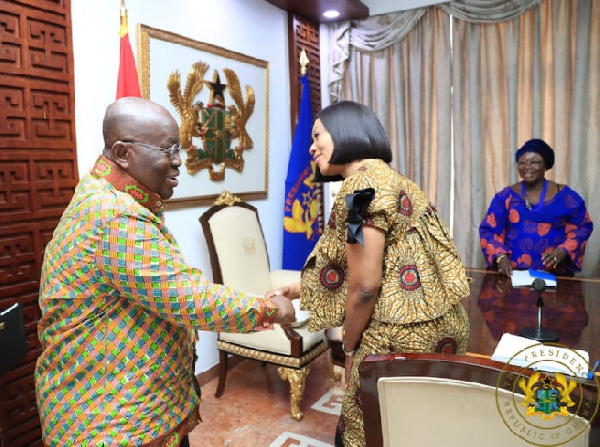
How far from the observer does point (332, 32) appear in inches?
172

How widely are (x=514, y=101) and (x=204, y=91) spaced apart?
241 centimetres

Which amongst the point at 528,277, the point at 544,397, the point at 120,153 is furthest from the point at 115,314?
the point at 528,277

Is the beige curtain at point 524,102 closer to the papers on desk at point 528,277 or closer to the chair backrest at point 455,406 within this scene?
the papers on desk at point 528,277

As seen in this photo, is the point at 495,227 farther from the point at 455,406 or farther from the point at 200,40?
the point at 455,406

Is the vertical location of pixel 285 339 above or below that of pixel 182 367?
below

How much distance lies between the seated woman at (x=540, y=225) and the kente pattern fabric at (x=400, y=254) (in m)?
1.63

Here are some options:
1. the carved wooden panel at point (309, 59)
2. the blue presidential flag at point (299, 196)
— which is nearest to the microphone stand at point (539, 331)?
the blue presidential flag at point (299, 196)

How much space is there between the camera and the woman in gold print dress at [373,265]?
126 cm

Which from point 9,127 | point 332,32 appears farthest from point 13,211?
point 332,32

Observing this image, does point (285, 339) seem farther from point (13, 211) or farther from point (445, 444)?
point (445, 444)

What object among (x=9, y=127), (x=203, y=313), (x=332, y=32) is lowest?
(x=203, y=313)

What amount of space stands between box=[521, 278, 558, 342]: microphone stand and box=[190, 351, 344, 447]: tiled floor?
125 cm

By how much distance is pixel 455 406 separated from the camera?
2.73 feet

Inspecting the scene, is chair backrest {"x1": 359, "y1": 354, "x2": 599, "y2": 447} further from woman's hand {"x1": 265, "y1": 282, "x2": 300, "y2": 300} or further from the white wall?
the white wall
